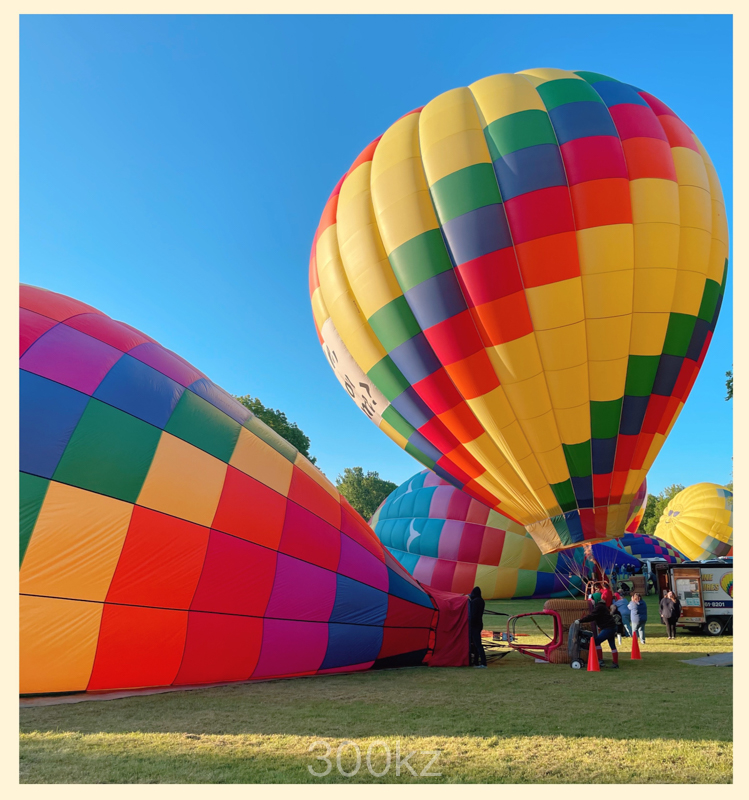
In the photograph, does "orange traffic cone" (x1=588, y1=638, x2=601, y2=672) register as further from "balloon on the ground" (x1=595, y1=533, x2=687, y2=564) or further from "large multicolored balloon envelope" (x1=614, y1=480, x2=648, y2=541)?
"balloon on the ground" (x1=595, y1=533, x2=687, y2=564)

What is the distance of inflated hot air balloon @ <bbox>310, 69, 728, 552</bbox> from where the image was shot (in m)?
8.41

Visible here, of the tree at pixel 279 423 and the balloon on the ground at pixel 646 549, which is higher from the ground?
the tree at pixel 279 423

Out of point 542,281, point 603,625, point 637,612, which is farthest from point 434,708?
point 542,281

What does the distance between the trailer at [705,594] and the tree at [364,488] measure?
45.1m

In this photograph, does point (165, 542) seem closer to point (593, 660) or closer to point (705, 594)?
point (593, 660)

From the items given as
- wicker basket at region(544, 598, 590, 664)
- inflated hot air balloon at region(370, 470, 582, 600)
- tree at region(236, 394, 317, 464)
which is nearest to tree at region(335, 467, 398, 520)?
tree at region(236, 394, 317, 464)

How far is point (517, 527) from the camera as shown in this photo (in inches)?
634

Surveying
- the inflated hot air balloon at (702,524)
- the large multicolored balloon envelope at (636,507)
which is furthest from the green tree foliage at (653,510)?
the large multicolored balloon envelope at (636,507)

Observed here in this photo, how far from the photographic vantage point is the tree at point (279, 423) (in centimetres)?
3225

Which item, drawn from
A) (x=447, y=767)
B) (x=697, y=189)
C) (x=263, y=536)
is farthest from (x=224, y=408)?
(x=697, y=189)

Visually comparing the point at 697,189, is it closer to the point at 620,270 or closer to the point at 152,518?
the point at 620,270

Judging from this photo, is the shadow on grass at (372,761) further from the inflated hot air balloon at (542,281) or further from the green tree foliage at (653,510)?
the green tree foliage at (653,510)

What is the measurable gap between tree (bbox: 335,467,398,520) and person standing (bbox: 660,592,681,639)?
45935 mm

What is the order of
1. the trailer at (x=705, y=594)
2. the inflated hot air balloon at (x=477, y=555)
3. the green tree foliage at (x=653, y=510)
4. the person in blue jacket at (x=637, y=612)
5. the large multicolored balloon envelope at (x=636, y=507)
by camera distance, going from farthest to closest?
the green tree foliage at (x=653, y=510) → the inflated hot air balloon at (x=477, y=555) → the trailer at (x=705, y=594) → the large multicolored balloon envelope at (x=636, y=507) → the person in blue jacket at (x=637, y=612)
